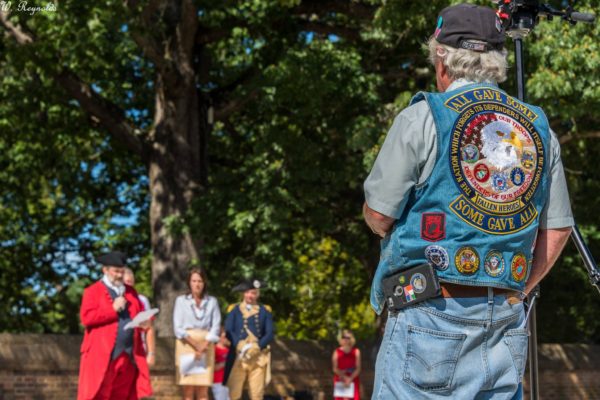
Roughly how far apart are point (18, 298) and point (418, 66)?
1281 cm

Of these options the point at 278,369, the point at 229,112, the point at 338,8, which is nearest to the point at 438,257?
the point at 278,369

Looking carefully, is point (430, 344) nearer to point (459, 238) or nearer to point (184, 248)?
point (459, 238)

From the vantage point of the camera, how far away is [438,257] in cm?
343

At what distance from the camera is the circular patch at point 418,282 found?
11.2ft

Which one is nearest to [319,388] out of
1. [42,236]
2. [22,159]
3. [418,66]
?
[418,66]

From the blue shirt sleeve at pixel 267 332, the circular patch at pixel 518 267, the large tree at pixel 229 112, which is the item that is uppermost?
the large tree at pixel 229 112

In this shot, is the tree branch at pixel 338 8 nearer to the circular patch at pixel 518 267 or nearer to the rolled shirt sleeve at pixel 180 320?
the rolled shirt sleeve at pixel 180 320

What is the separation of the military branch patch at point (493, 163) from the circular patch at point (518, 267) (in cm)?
9

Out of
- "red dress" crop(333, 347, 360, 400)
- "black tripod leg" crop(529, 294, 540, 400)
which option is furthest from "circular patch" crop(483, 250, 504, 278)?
"red dress" crop(333, 347, 360, 400)

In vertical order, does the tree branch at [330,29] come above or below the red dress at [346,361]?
above

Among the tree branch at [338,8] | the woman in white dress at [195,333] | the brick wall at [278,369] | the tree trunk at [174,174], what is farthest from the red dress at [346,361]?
the tree branch at [338,8]

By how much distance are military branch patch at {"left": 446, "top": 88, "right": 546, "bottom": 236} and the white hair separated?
0.07 metres

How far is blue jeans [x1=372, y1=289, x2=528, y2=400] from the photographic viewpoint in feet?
11.1

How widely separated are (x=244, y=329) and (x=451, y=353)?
424 inches
